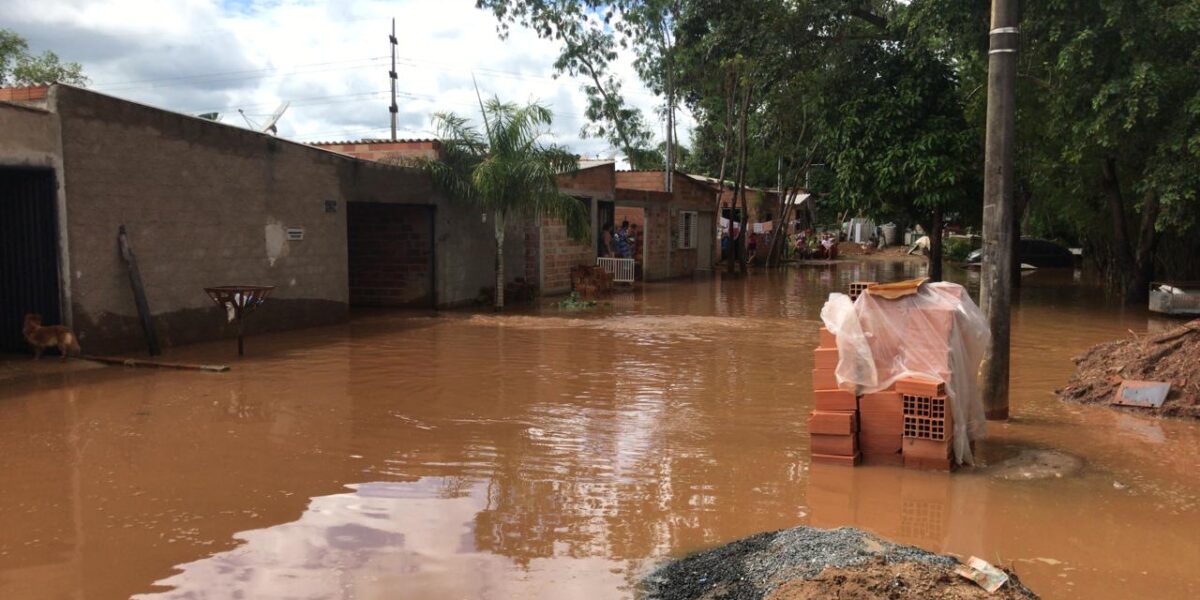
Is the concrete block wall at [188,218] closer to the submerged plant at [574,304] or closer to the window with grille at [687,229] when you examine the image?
the submerged plant at [574,304]

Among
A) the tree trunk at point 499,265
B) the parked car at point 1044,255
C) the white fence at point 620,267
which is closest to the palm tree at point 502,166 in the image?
the tree trunk at point 499,265

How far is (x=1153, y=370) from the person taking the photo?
8398 millimetres

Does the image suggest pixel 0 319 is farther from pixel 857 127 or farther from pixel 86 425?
pixel 857 127

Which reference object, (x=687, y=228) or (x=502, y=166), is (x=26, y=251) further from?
(x=687, y=228)

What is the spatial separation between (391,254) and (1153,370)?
508 inches

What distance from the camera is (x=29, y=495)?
17.6 feet

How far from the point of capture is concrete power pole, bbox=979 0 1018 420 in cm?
733

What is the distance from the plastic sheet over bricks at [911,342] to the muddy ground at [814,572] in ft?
6.95

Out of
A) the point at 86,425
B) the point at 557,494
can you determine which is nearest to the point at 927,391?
the point at 557,494

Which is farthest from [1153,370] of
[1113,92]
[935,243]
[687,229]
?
[687,229]

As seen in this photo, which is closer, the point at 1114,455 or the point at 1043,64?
the point at 1114,455

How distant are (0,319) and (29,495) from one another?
240 inches

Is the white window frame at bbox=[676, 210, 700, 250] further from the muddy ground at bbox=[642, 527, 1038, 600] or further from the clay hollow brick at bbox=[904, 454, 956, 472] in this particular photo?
the muddy ground at bbox=[642, 527, 1038, 600]

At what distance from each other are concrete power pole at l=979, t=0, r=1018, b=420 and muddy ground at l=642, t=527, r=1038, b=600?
160 inches
